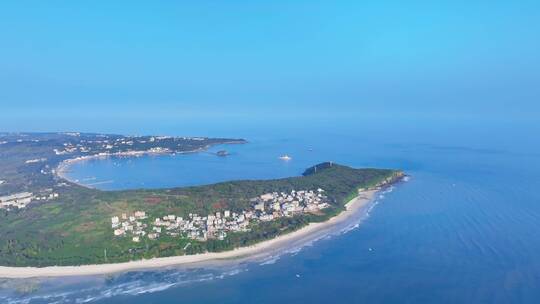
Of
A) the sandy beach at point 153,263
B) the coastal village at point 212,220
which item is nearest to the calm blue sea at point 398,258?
the sandy beach at point 153,263

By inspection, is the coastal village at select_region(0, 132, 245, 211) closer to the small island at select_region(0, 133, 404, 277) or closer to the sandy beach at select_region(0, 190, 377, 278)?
the small island at select_region(0, 133, 404, 277)

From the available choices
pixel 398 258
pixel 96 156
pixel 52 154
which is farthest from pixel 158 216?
pixel 52 154

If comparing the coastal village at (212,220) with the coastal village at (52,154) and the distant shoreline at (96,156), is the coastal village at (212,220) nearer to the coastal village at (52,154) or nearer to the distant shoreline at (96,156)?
the coastal village at (52,154)

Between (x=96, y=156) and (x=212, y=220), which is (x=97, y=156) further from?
(x=212, y=220)

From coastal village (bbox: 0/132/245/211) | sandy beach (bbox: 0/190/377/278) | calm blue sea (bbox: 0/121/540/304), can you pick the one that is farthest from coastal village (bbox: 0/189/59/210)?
sandy beach (bbox: 0/190/377/278)

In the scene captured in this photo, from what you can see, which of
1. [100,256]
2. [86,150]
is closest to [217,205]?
[100,256]

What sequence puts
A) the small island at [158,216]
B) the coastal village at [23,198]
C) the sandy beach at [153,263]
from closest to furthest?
the sandy beach at [153,263] → the small island at [158,216] → the coastal village at [23,198]
